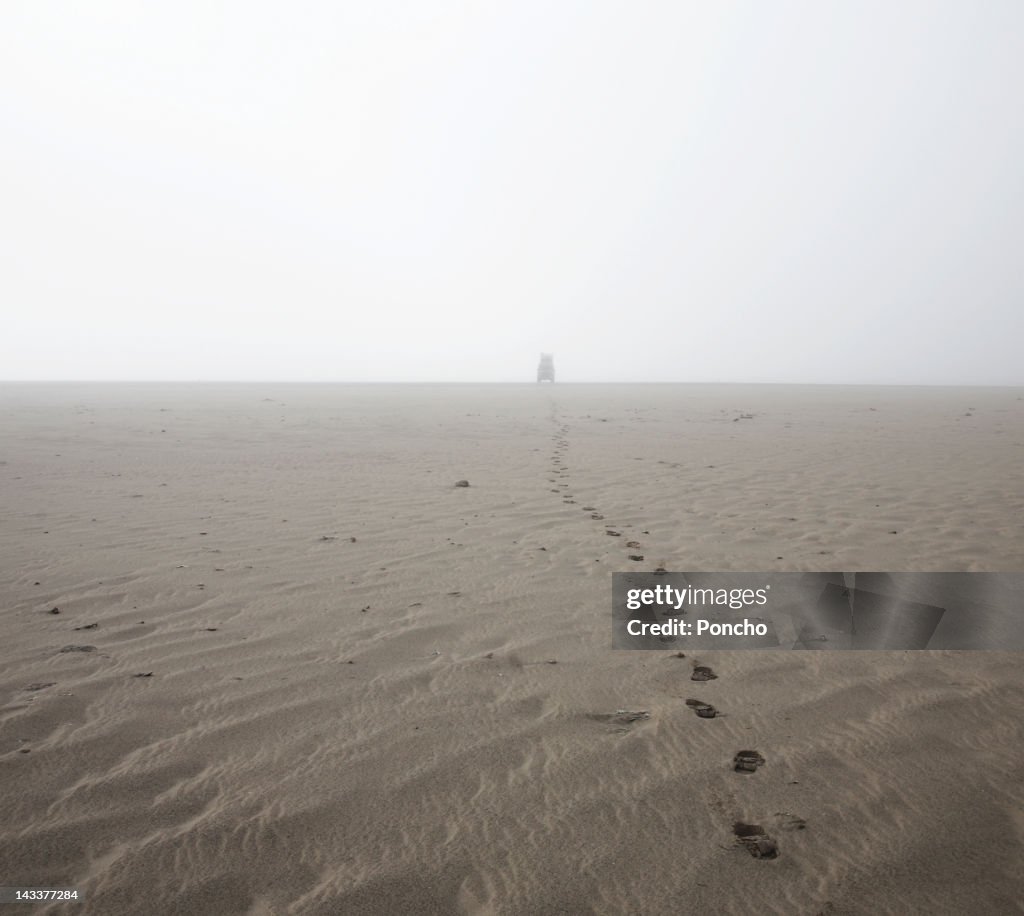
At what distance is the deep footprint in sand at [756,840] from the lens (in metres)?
1.94

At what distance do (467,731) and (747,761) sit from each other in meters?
1.03

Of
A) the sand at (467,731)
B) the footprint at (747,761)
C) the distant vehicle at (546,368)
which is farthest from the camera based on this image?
the distant vehicle at (546,368)

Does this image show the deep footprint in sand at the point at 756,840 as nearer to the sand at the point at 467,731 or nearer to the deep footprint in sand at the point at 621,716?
the sand at the point at 467,731

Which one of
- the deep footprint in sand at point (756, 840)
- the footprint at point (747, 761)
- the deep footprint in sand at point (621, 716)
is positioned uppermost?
the footprint at point (747, 761)

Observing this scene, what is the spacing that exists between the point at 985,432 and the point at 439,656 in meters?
15.3

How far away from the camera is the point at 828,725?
8.67 ft

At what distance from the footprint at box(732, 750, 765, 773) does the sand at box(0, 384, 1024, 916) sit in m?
0.04

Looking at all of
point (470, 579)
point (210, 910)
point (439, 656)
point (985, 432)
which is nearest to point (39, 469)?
point (470, 579)

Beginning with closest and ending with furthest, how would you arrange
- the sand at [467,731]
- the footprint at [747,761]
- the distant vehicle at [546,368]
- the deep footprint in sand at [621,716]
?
the sand at [467,731]
the footprint at [747,761]
the deep footprint in sand at [621,716]
the distant vehicle at [546,368]

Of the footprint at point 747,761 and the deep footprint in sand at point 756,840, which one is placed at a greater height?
the footprint at point 747,761

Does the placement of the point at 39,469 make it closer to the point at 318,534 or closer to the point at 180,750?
the point at 318,534

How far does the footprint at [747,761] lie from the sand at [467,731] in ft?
0.12

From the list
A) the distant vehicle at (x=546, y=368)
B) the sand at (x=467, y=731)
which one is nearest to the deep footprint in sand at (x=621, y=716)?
the sand at (x=467, y=731)

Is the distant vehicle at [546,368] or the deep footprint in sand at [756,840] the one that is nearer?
the deep footprint in sand at [756,840]
